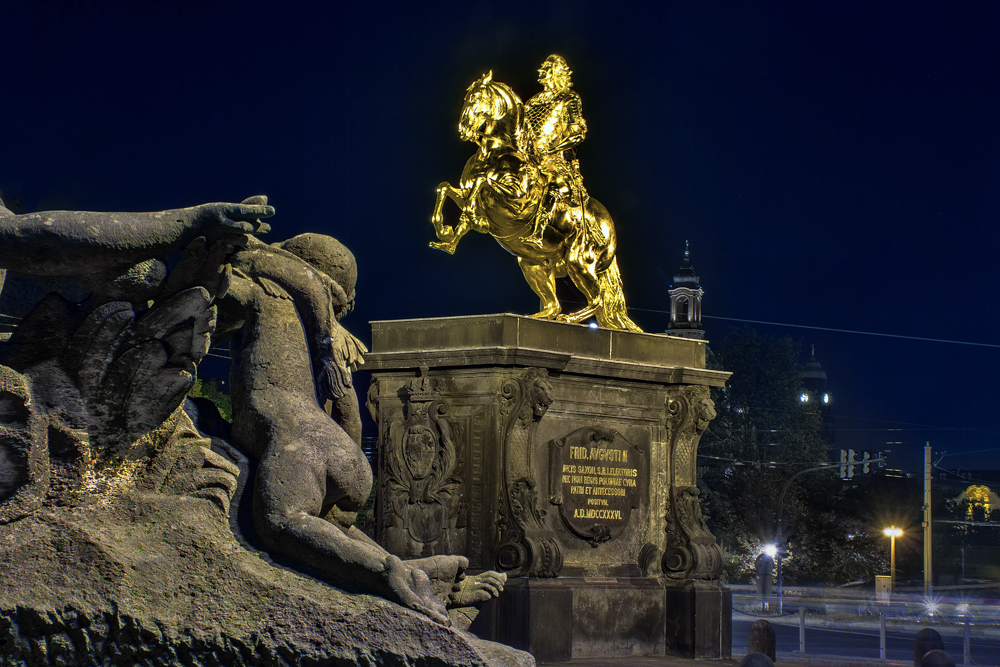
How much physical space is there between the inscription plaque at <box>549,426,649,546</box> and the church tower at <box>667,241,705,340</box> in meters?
63.5

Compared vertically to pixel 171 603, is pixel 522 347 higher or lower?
higher

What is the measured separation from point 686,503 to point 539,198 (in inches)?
139

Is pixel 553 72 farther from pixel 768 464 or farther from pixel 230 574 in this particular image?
pixel 768 464

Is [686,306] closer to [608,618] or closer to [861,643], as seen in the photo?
[861,643]

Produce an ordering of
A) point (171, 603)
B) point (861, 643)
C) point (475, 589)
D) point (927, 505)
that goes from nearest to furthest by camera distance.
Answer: point (171, 603)
point (475, 589)
point (861, 643)
point (927, 505)

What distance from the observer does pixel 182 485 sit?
4.64 m

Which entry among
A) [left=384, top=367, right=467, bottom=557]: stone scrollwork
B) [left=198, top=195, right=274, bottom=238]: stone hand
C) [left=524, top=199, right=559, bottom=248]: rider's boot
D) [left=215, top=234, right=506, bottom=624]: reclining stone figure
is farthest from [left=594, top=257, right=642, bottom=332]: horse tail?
[left=198, top=195, right=274, bottom=238]: stone hand

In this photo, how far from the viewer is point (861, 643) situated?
920 inches

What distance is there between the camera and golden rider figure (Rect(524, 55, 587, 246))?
580 inches

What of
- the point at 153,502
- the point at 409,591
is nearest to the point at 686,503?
the point at 409,591

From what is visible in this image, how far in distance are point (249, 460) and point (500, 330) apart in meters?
8.57

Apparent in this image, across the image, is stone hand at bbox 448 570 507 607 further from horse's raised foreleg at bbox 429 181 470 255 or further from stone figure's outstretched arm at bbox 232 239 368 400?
horse's raised foreleg at bbox 429 181 470 255

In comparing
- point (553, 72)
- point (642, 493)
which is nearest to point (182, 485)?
point (642, 493)

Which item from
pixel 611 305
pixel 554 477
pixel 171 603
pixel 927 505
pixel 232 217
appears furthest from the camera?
pixel 927 505
